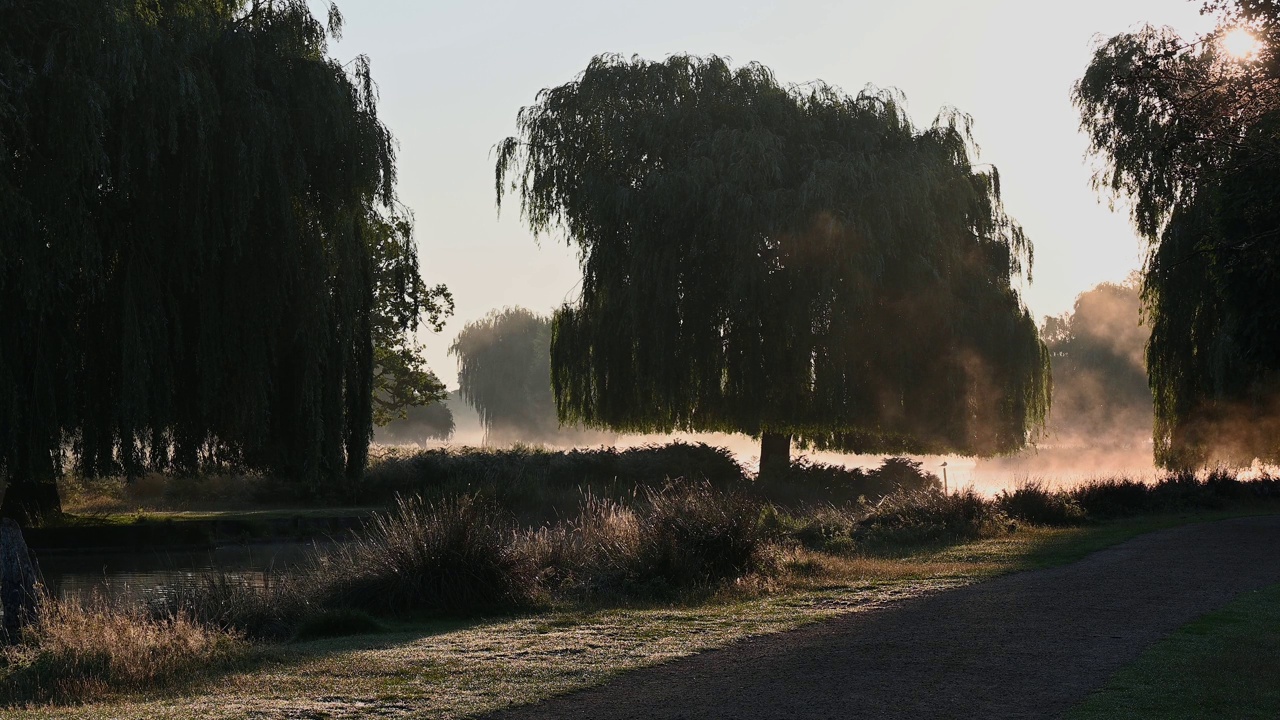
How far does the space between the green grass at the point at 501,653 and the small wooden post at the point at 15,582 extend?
2.53 meters

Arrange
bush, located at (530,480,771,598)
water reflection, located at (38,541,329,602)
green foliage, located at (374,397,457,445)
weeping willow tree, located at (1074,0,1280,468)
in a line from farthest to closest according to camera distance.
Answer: green foliage, located at (374,397,457,445) → weeping willow tree, located at (1074,0,1280,468) → water reflection, located at (38,541,329,602) → bush, located at (530,480,771,598)

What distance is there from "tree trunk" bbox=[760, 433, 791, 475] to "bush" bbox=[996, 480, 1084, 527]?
33.0 feet

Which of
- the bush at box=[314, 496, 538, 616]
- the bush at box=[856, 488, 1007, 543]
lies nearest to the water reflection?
the bush at box=[314, 496, 538, 616]

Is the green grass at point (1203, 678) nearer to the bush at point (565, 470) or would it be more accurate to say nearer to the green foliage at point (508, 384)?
the bush at point (565, 470)

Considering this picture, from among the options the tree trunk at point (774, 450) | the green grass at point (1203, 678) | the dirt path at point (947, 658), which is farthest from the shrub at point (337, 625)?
the tree trunk at point (774, 450)

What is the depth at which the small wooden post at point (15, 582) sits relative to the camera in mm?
11055

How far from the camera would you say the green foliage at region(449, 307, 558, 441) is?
119 meters

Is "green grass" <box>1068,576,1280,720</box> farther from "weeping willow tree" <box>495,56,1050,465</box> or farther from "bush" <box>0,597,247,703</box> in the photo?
"weeping willow tree" <box>495,56,1050,465</box>

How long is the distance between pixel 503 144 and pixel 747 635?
24.9 metres

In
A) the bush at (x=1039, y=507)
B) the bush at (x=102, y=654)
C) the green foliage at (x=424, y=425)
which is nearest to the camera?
the bush at (x=102, y=654)

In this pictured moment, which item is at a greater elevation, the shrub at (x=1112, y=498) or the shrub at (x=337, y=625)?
the shrub at (x=337, y=625)

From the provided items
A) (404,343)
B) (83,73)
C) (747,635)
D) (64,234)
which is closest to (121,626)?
(747,635)

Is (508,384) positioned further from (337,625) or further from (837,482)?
(337,625)

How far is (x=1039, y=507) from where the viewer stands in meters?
23.0
